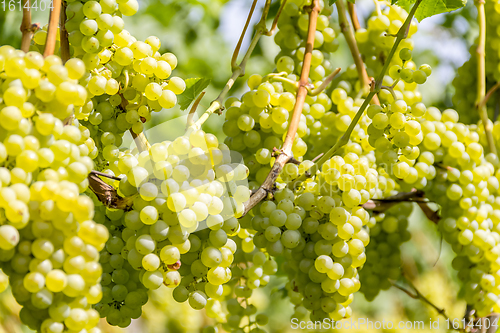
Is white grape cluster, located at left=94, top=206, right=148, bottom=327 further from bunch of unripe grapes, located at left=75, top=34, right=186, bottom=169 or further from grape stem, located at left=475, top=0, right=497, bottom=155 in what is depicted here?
grape stem, located at left=475, top=0, right=497, bottom=155

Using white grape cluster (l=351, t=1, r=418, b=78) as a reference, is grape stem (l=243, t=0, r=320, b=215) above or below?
below

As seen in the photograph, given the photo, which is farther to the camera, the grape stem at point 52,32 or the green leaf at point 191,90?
the green leaf at point 191,90

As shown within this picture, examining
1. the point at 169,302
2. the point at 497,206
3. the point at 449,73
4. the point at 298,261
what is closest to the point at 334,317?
the point at 298,261

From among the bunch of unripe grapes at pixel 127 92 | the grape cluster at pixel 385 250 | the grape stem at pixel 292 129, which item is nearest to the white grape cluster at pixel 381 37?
the grape stem at pixel 292 129

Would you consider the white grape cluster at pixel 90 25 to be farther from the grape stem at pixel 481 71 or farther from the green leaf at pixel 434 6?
the grape stem at pixel 481 71

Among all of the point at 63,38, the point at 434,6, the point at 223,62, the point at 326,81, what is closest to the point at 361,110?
the point at 326,81

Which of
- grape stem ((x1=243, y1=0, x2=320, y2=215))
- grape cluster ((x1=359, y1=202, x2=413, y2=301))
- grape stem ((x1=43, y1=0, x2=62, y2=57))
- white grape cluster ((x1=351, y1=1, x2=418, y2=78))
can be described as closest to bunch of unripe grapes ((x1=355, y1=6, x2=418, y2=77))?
white grape cluster ((x1=351, y1=1, x2=418, y2=78))
